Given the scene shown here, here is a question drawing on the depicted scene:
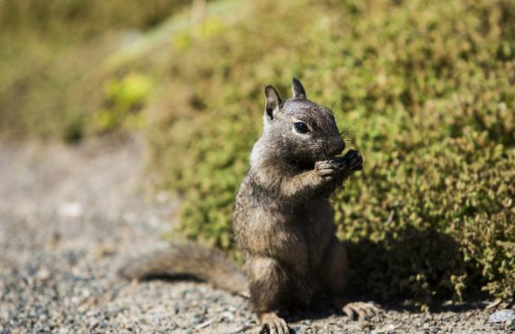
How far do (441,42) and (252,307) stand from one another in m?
3.37

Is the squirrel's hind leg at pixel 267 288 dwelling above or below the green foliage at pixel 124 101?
below

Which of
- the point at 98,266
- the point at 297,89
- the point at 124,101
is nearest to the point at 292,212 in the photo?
the point at 297,89

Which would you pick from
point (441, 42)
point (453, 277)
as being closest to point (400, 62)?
point (441, 42)

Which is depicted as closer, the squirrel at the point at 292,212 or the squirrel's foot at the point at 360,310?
the squirrel at the point at 292,212

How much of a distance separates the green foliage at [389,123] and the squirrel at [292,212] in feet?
1.79

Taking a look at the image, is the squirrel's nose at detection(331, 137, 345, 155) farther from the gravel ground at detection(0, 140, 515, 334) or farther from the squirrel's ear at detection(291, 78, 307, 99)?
the gravel ground at detection(0, 140, 515, 334)

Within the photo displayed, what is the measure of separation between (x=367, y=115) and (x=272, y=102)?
1891 millimetres

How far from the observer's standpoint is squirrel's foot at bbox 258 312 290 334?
4.46 m

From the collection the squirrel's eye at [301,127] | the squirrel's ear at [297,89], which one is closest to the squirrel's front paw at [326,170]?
the squirrel's eye at [301,127]

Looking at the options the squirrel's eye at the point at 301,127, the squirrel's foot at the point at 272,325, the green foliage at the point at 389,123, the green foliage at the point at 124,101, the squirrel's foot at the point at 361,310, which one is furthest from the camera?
the green foliage at the point at 124,101

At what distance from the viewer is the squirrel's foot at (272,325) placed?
4461 mm

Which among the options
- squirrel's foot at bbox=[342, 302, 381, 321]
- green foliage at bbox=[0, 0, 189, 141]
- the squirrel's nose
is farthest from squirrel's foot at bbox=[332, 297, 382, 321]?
green foliage at bbox=[0, 0, 189, 141]

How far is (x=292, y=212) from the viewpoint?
4.41 metres

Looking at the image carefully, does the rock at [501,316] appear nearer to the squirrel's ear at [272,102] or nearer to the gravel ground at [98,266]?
the gravel ground at [98,266]
